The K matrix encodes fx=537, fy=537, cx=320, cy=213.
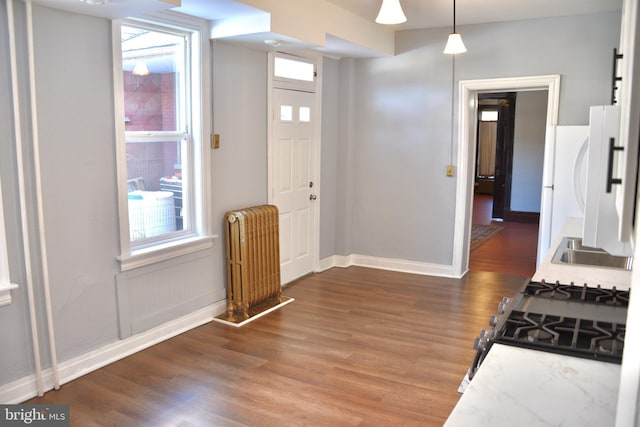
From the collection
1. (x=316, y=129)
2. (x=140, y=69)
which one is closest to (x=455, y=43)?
(x=316, y=129)

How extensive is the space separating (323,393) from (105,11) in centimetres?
257

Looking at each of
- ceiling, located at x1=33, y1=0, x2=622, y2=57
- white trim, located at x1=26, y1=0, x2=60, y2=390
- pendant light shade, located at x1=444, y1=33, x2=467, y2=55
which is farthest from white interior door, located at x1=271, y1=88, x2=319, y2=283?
white trim, located at x1=26, y1=0, x2=60, y2=390

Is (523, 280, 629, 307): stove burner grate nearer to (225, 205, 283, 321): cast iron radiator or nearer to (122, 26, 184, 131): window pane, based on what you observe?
(225, 205, 283, 321): cast iron radiator

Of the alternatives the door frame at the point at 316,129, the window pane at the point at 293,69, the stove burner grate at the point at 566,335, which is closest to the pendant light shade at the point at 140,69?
the door frame at the point at 316,129

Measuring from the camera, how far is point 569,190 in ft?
16.0

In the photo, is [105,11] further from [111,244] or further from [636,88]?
[636,88]

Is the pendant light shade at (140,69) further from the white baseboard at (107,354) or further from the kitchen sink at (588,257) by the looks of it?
the kitchen sink at (588,257)

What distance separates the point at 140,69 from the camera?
3.73 meters

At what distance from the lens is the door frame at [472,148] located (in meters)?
5.06

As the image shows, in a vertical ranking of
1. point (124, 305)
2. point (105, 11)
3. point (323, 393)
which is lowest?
point (323, 393)

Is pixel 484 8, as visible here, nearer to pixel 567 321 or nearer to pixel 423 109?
pixel 423 109

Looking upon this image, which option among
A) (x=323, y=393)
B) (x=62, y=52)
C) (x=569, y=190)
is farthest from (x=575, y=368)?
(x=569, y=190)

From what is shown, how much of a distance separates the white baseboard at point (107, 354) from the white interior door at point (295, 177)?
1.19m

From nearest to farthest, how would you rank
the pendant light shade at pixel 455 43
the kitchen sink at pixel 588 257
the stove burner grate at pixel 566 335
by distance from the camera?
the stove burner grate at pixel 566 335 < the kitchen sink at pixel 588 257 < the pendant light shade at pixel 455 43
